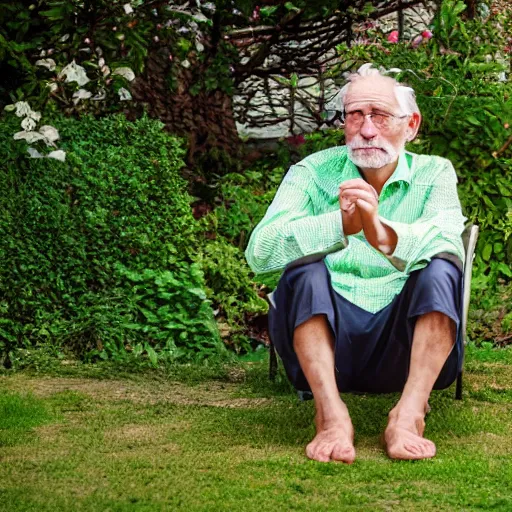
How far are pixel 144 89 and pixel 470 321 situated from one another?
2.64 m

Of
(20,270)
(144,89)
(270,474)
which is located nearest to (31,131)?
(20,270)

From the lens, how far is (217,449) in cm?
389

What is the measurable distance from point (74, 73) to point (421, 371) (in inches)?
110

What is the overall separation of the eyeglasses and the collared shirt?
185 mm

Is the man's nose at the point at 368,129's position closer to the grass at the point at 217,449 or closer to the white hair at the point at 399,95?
the white hair at the point at 399,95

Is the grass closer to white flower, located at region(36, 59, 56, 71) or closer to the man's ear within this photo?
the man's ear

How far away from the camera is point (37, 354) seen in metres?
5.73

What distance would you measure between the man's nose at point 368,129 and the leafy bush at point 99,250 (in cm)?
235

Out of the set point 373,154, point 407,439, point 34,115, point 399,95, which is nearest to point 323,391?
point 407,439

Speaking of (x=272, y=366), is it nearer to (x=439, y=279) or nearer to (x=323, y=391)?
(x=323, y=391)

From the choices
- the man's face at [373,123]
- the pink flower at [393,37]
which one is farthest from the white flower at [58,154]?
the pink flower at [393,37]

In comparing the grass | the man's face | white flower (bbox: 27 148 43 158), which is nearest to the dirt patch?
the grass

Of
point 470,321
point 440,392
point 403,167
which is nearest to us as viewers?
point 403,167

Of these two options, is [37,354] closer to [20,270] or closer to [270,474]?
[20,270]
